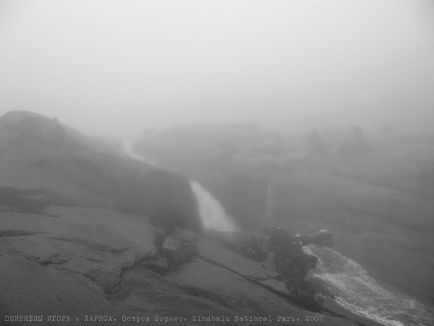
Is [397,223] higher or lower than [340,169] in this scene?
lower

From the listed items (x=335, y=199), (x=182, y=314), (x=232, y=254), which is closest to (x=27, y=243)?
(x=182, y=314)

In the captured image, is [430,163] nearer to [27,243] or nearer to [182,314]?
[182,314]

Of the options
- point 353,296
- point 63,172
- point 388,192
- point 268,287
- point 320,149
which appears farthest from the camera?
point 320,149

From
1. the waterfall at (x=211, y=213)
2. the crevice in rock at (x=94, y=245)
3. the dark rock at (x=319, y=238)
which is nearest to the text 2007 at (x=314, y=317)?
the crevice in rock at (x=94, y=245)

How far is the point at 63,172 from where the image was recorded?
Result: 39031 millimetres

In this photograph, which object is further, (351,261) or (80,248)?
(351,261)

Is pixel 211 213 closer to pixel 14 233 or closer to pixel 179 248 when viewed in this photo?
pixel 179 248

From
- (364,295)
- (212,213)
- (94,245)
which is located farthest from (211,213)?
(94,245)

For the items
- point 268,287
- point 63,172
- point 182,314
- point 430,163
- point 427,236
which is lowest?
point 182,314

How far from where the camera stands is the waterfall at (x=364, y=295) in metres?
32.1

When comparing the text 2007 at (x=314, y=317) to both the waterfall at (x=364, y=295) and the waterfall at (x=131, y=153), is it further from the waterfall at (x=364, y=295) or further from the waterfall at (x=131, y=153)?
the waterfall at (x=131, y=153)

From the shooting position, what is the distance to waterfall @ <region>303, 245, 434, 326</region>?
32.1 metres

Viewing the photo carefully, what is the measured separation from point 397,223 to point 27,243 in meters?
46.8

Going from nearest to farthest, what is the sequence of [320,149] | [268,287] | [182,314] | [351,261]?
[182,314]
[268,287]
[351,261]
[320,149]
